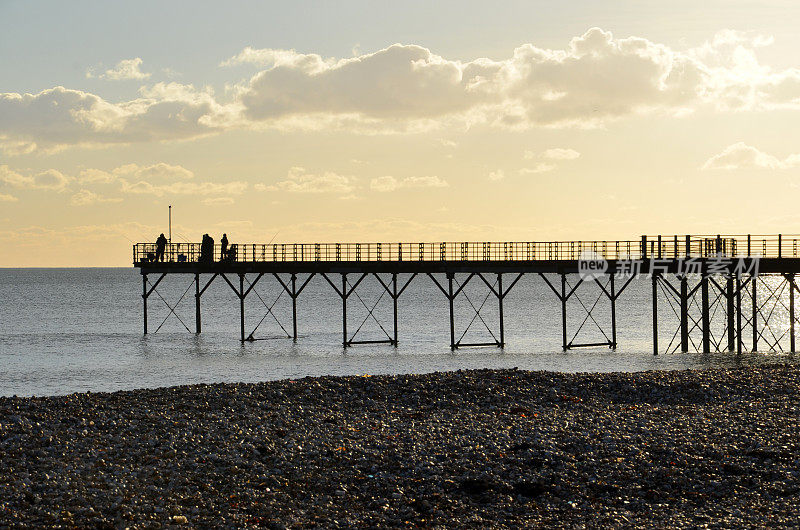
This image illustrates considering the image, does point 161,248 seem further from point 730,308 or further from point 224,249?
point 730,308

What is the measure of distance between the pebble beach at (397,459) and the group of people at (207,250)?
91.0ft

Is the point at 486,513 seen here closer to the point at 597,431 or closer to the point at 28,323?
the point at 597,431

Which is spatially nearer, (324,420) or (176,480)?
(176,480)

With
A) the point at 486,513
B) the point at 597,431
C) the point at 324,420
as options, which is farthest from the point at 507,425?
the point at 486,513

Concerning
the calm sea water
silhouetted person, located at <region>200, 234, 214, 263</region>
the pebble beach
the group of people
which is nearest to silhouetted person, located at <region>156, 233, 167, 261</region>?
the group of people

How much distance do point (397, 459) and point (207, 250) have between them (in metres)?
36.4

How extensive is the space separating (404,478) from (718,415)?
7903mm

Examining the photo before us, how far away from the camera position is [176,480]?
12711mm

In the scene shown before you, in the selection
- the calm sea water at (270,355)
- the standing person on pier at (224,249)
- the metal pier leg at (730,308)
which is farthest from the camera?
the standing person on pier at (224,249)

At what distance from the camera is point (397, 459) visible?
545 inches

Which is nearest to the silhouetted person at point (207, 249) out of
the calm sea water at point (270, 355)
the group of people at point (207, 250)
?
the group of people at point (207, 250)

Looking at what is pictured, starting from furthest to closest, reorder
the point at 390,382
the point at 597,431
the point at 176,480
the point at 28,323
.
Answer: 1. the point at 28,323
2. the point at 390,382
3. the point at 597,431
4. the point at 176,480

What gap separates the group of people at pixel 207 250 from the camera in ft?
155

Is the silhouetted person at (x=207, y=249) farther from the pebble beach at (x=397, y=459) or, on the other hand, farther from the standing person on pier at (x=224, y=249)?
the pebble beach at (x=397, y=459)
